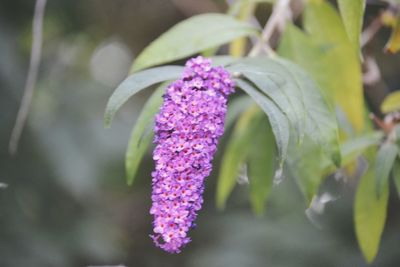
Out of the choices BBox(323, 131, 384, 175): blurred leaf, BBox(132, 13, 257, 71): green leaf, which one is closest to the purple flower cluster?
BBox(132, 13, 257, 71): green leaf

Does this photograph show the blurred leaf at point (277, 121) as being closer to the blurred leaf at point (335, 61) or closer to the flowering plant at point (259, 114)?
the flowering plant at point (259, 114)

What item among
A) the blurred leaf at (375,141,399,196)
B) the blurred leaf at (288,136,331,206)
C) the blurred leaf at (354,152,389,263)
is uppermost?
the blurred leaf at (288,136,331,206)

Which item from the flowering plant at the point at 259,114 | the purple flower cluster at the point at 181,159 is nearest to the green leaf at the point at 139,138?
the flowering plant at the point at 259,114

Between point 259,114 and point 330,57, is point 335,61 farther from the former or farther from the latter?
point 259,114

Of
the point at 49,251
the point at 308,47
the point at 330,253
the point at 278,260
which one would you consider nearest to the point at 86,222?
the point at 49,251

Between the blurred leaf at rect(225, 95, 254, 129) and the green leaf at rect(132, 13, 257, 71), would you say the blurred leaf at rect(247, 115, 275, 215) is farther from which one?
the green leaf at rect(132, 13, 257, 71)

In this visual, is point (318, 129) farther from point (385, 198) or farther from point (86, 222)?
point (86, 222)
